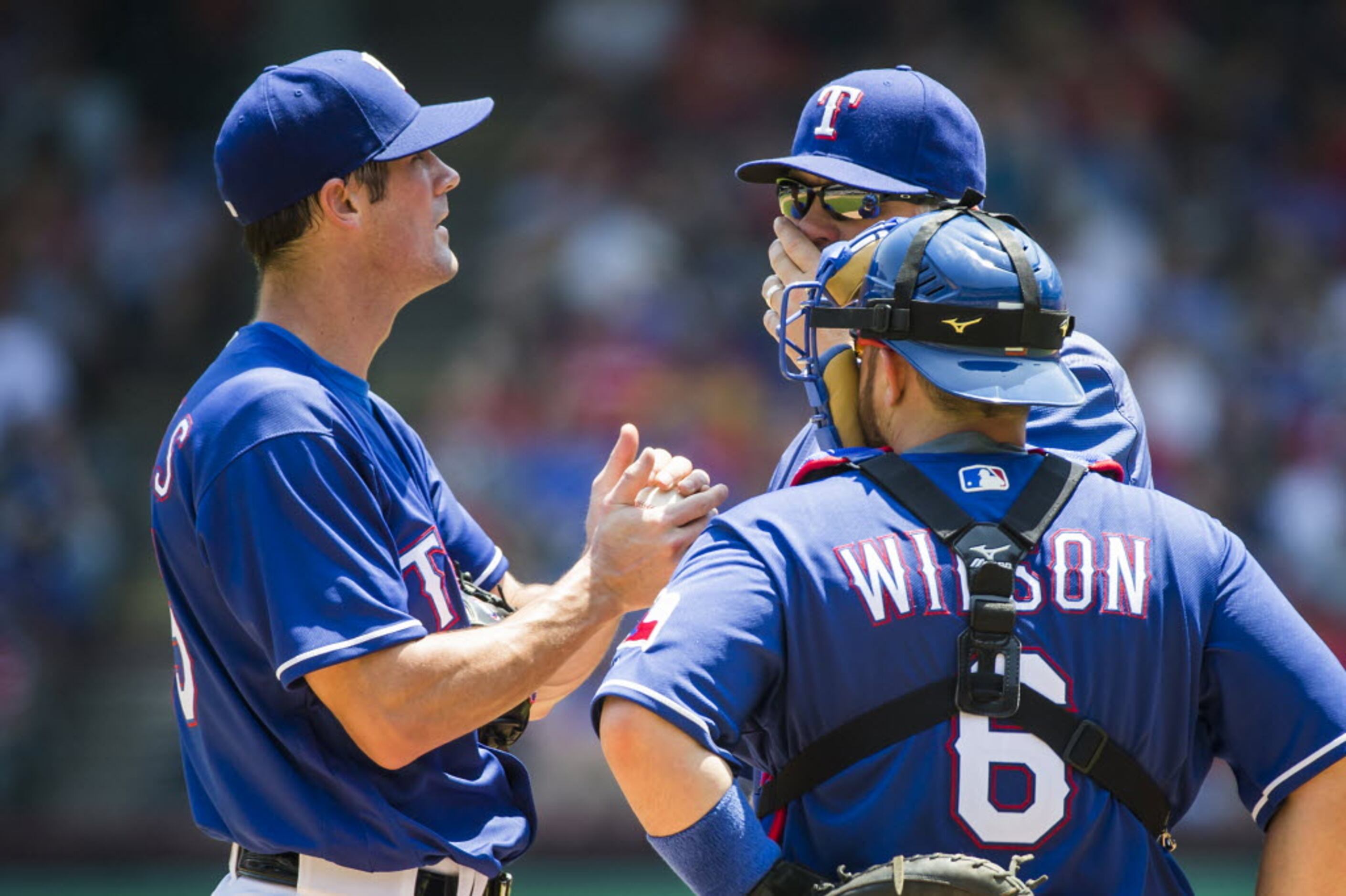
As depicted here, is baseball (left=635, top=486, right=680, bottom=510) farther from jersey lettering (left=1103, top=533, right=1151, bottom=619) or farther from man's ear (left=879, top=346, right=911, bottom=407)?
jersey lettering (left=1103, top=533, right=1151, bottom=619)

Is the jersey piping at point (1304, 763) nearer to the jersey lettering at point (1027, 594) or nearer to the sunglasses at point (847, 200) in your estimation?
the jersey lettering at point (1027, 594)

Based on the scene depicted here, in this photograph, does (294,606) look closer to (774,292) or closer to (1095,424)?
(774,292)

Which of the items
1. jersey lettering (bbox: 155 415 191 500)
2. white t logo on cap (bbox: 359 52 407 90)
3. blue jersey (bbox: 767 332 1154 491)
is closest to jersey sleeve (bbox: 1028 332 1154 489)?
blue jersey (bbox: 767 332 1154 491)

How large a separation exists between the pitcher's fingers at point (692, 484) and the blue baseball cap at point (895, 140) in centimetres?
68

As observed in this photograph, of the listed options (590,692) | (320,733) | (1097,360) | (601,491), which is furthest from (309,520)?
(590,692)

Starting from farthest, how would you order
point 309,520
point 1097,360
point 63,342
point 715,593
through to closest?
point 63,342
point 1097,360
point 309,520
point 715,593

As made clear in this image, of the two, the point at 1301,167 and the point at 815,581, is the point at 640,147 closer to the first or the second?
the point at 1301,167

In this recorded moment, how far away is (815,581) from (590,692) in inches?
228

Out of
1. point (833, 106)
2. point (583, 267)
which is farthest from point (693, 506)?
point (583, 267)

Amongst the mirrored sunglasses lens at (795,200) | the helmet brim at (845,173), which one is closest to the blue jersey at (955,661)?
the helmet brim at (845,173)

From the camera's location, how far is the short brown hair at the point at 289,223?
9.17ft

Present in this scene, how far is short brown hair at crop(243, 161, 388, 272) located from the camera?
2.79 meters

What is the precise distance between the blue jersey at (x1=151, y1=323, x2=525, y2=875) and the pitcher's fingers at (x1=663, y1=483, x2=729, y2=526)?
0.42m

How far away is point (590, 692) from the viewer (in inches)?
309
